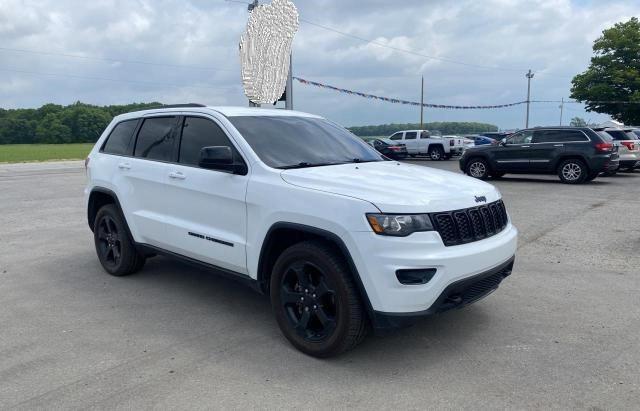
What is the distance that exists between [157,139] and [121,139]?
805 mm

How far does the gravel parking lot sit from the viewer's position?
3330 millimetres

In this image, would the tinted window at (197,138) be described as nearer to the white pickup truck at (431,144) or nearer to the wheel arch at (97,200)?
the wheel arch at (97,200)

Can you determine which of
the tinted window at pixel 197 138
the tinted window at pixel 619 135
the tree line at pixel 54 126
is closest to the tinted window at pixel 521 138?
the tinted window at pixel 619 135

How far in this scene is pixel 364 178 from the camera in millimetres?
4004

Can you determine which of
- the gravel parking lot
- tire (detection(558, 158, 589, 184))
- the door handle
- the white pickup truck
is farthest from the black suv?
the door handle

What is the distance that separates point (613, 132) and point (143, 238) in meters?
18.2

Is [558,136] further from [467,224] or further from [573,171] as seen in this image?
[467,224]

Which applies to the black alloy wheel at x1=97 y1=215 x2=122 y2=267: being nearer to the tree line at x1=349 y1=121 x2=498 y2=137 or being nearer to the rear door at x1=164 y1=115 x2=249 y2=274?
the rear door at x1=164 y1=115 x2=249 y2=274

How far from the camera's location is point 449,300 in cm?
362

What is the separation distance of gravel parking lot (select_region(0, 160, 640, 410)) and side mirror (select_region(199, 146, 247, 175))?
133 cm

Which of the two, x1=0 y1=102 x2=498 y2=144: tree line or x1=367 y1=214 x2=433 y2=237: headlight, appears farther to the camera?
x1=0 y1=102 x2=498 y2=144: tree line

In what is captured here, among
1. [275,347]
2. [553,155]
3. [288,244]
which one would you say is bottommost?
[275,347]

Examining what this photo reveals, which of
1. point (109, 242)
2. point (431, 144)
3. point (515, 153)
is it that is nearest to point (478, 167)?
point (515, 153)

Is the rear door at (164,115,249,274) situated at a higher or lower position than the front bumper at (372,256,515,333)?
higher
